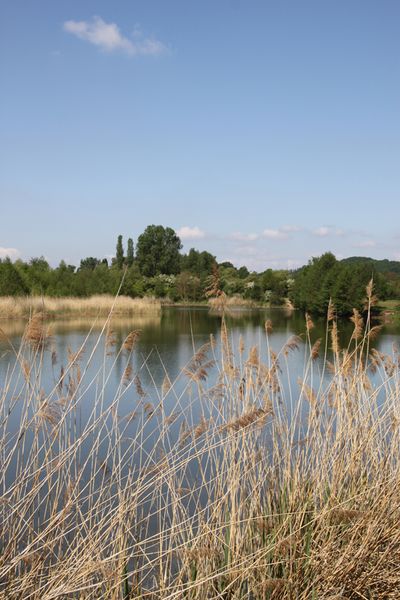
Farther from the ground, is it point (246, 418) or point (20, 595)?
point (246, 418)

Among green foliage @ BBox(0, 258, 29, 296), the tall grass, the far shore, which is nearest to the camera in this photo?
the tall grass

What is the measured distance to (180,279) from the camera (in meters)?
44.6

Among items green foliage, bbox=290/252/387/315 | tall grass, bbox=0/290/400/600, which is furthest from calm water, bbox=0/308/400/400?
green foliage, bbox=290/252/387/315

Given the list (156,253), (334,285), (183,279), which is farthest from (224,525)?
(156,253)

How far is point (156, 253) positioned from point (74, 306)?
95.0 feet

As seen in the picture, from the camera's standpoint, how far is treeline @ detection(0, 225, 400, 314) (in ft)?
94.0

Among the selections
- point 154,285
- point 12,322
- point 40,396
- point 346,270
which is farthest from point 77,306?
point 40,396

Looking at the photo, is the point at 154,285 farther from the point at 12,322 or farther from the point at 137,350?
the point at 137,350

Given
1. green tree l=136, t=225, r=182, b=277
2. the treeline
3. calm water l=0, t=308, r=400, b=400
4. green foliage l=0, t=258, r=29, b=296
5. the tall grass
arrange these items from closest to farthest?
the tall grass, calm water l=0, t=308, r=400, b=400, green foliage l=0, t=258, r=29, b=296, the treeline, green tree l=136, t=225, r=182, b=277

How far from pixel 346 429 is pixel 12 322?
19.2m

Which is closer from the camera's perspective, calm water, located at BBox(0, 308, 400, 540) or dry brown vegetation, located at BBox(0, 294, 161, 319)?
calm water, located at BBox(0, 308, 400, 540)

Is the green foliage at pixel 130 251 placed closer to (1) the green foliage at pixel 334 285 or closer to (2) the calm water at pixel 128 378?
(1) the green foliage at pixel 334 285

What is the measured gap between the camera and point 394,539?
279 cm

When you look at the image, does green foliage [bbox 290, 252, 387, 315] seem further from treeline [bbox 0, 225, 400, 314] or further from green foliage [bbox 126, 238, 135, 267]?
green foliage [bbox 126, 238, 135, 267]
